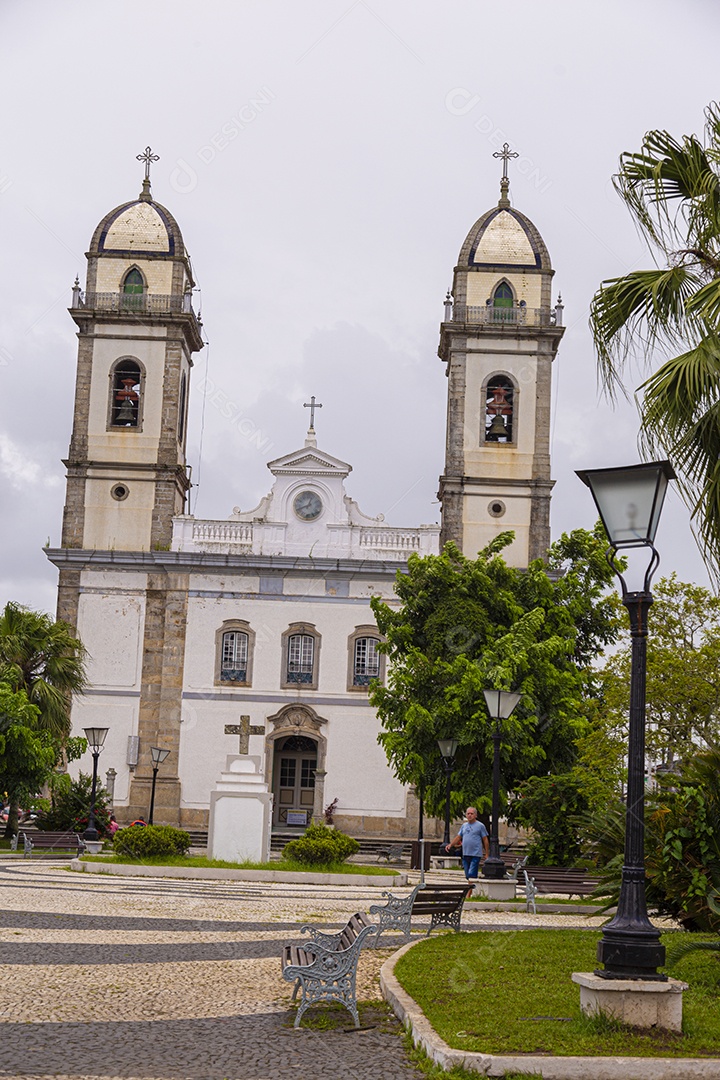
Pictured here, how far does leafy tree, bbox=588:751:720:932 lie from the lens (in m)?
9.05

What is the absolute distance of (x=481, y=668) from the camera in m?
26.0

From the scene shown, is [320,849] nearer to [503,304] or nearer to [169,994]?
[169,994]

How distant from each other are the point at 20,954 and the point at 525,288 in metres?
29.7

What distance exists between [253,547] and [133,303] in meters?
7.52

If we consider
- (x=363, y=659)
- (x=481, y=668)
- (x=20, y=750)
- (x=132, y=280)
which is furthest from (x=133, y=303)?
(x=481, y=668)

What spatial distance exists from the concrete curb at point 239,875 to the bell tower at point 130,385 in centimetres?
1667

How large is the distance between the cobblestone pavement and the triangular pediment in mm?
21154

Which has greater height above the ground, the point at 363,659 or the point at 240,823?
the point at 363,659

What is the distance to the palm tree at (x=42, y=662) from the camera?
88.8 ft

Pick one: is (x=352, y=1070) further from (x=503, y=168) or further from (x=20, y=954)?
(x=503, y=168)

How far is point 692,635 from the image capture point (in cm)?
2358

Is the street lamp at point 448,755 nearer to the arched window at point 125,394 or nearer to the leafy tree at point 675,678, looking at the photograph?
the leafy tree at point 675,678

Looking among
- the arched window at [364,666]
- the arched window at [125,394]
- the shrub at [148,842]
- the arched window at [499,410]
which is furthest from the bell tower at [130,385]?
the shrub at [148,842]

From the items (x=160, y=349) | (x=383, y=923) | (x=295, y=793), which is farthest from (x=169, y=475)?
(x=383, y=923)
